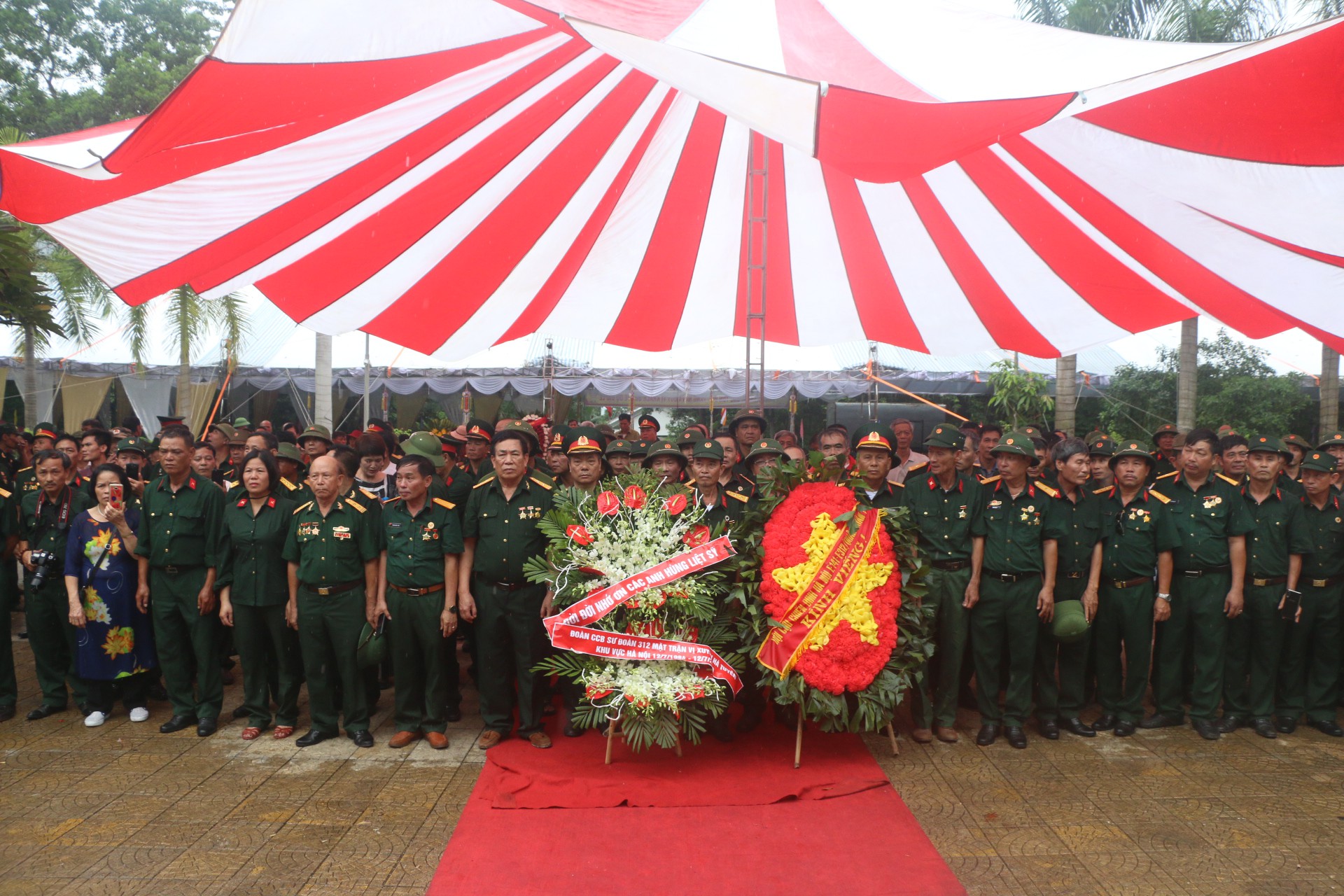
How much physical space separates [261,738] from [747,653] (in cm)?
276

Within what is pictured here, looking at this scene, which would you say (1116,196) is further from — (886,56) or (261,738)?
(261,738)

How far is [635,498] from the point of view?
4332 mm

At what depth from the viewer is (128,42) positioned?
88.8 feet

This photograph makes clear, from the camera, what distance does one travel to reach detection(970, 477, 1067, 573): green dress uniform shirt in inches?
188

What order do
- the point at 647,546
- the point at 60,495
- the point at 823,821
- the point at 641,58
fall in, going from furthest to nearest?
the point at 60,495 → the point at 647,546 → the point at 823,821 → the point at 641,58

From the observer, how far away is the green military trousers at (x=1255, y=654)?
5.00 meters

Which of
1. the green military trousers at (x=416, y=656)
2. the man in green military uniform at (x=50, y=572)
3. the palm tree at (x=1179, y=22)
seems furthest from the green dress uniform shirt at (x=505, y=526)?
the palm tree at (x=1179, y=22)

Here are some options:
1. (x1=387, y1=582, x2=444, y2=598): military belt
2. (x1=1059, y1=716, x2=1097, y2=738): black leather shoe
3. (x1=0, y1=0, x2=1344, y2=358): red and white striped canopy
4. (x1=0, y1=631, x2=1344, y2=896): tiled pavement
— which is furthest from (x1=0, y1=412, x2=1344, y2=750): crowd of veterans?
(x1=0, y1=0, x2=1344, y2=358): red and white striped canopy

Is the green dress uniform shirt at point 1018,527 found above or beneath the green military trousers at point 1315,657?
above

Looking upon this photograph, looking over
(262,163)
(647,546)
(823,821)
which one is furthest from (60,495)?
(823,821)

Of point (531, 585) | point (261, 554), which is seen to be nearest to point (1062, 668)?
point (531, 585)

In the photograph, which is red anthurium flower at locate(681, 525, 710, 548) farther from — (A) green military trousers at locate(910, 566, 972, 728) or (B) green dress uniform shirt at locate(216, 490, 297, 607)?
(B) green dress uniform shirt at locate(216, 490, 297, 607)

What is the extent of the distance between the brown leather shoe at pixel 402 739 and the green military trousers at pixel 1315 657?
503 cm

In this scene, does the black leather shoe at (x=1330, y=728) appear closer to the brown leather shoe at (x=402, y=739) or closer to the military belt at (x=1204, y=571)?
the military belt at (x=1204, y=571)
